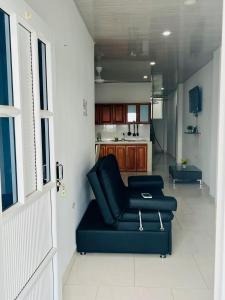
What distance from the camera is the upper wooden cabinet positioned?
28.2ft

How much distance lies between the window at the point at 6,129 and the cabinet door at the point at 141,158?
23.1ft

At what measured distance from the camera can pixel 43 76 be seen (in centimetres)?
184

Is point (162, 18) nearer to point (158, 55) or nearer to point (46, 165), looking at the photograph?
point (158, 55)

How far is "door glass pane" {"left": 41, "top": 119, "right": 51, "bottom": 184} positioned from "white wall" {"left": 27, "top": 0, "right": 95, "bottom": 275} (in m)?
0.24

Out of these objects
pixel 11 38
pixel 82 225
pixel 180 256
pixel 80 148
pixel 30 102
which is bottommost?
pixel 180 256

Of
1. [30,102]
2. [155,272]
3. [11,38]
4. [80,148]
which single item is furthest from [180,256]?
[11,38]

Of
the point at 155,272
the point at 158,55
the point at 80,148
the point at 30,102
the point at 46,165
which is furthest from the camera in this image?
the point at 158,55

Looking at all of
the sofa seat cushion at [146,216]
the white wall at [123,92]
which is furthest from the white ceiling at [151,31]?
the sofa seat cushion at [146,216]

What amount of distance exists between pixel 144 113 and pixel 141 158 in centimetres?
140

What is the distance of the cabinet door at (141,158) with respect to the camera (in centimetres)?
833

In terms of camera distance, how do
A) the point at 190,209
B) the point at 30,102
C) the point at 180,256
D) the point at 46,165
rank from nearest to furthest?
the point at 30,102
the point at 46,165
the point at 180,256
the point at 190,209

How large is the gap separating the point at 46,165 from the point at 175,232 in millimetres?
2590

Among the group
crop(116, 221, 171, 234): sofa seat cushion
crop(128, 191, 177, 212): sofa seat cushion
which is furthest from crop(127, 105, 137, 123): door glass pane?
crop(116, 221, 171, 234): sofa seat cushion

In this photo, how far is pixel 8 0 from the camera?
1265 mm
